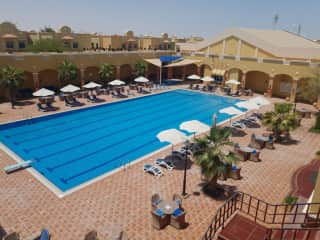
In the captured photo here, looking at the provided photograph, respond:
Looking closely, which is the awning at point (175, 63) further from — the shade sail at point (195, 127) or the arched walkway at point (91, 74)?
the shade sail at point (195, 127)

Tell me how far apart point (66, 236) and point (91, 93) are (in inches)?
874

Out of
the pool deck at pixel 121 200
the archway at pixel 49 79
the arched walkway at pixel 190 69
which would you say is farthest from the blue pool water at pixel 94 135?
the arched walkway at pixel 190 69

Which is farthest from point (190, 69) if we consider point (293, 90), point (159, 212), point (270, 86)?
point (159, 212)

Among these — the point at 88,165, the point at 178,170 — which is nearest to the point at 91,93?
the point at 88,165

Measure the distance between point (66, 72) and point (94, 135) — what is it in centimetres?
1160

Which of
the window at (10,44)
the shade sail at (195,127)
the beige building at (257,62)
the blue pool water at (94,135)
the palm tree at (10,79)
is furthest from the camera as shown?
the window at (10,44)

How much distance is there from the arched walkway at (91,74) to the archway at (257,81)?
2035 centimetres

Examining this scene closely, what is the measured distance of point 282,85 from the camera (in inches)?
1226

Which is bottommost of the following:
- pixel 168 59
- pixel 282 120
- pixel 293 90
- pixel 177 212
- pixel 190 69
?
pixel 177 212

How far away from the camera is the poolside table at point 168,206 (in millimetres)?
9484

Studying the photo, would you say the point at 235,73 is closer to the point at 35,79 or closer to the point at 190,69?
the point at 190,69

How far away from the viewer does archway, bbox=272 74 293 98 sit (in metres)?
30.6

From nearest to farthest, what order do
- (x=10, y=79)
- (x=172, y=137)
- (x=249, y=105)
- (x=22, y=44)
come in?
(x=172, y=137)
(x=249, y=105)
(x=10, y=79)
(x=22, y=44)

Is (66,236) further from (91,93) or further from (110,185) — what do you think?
(91,93)
